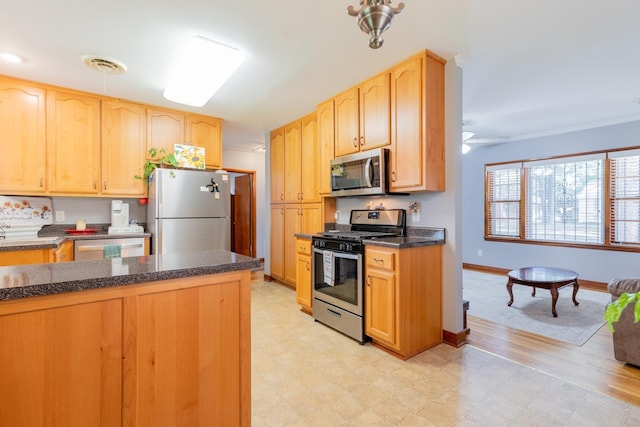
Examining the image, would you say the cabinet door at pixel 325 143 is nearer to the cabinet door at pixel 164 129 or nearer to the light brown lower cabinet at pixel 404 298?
the light brown lower cabinet at pixel 404 298

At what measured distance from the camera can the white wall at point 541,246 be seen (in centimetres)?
432

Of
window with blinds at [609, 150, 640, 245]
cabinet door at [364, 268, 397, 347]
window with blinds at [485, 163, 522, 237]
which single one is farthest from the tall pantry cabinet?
window with blinds at [609, 150, 640, 245]

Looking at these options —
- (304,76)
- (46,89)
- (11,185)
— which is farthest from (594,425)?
(46,89)

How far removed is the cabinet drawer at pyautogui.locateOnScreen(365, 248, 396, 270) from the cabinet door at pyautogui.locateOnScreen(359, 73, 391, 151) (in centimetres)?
103

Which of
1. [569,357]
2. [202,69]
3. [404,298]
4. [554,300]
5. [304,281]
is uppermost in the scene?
[202,69]

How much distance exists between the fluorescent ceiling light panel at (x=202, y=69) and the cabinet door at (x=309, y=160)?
61.0 inches

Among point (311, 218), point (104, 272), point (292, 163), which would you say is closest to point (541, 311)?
point (311, 218)

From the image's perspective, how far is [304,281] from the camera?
3.39m

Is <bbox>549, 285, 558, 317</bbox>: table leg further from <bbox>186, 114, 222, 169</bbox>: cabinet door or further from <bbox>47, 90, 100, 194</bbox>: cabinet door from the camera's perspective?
<bbox>47, 90, 100, 194</bbox>: cabinet door

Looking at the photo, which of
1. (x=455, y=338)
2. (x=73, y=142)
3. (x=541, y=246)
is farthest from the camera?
(x=541, y=246)

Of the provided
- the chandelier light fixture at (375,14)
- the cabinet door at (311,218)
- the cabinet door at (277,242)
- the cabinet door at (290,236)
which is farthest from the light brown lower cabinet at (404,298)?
the cabinet door at (277,242)

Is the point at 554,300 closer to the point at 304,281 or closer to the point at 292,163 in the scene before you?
the point at 304,281

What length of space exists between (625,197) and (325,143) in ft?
14.5

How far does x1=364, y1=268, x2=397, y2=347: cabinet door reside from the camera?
7.70 ft
